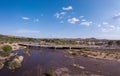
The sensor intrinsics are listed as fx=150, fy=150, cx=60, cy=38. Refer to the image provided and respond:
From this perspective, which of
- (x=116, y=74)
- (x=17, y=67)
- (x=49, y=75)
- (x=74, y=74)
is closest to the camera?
(x=49, y=75)

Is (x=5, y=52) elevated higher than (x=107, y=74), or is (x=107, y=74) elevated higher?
(x=5, y=52)

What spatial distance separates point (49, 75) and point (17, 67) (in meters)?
11.2

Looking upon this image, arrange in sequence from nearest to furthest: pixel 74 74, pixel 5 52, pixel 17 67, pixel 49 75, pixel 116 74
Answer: pixel 49 75
pixel 74 74
pixel 116 74
pixel 17 67
pixel 5 52

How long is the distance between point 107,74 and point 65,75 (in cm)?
1048

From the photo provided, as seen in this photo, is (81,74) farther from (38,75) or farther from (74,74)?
(38,75)

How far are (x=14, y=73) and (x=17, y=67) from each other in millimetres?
4721

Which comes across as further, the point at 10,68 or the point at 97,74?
the point at 10,68

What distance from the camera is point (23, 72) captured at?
34.8 meters

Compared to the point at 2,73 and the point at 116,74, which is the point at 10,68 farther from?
the point at 116,74

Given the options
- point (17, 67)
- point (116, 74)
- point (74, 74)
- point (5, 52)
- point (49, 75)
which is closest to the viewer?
point (49, 75)

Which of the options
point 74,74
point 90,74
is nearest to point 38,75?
point 74,74

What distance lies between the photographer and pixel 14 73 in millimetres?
33906

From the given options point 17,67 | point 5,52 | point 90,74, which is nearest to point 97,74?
point 90,74

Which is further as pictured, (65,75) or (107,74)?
(107,74)
